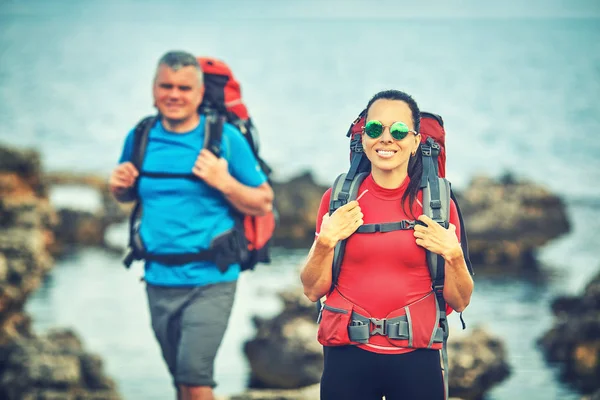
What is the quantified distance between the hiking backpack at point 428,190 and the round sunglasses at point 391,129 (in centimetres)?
20

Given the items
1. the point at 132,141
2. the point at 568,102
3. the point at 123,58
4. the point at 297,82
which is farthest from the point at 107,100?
the point at 132,141

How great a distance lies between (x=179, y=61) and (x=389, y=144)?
214 cm

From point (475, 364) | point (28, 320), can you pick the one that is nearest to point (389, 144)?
point (475, 364)

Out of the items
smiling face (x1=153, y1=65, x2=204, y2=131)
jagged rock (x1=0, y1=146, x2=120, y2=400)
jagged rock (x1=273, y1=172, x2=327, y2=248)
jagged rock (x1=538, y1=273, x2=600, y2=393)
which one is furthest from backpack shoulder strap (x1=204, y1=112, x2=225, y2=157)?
jagged rock (x1=273, y1=172, x2=327, y2=248)

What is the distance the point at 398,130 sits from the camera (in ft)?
14.0

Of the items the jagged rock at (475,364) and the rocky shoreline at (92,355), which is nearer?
the rocky shoreline at (92,355)

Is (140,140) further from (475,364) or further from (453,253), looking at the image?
(475,364)

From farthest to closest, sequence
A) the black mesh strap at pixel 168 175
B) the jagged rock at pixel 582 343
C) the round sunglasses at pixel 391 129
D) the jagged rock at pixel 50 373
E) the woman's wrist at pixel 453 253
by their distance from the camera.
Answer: the jagged rock at pixel 582 343 → the jagged rock at pixel 50 373 → the black mesh strap at pixel 168 175 → the round sunglasses at pixel 391 129 → the woman's wrist at pixel 453 253

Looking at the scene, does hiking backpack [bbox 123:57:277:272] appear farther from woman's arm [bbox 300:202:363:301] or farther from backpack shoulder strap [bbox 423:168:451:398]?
backpack shoulder strap [bbox 423:168:451:398]

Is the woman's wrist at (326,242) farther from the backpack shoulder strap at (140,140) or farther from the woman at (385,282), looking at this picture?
the backpack shoulder strap at (140,140)

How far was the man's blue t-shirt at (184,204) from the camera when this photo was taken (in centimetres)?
592

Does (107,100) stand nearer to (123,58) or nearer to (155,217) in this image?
(123,58)

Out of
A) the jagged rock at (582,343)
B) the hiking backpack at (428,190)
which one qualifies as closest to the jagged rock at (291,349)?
the jagged rock at (582,343)

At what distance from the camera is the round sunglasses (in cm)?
426
